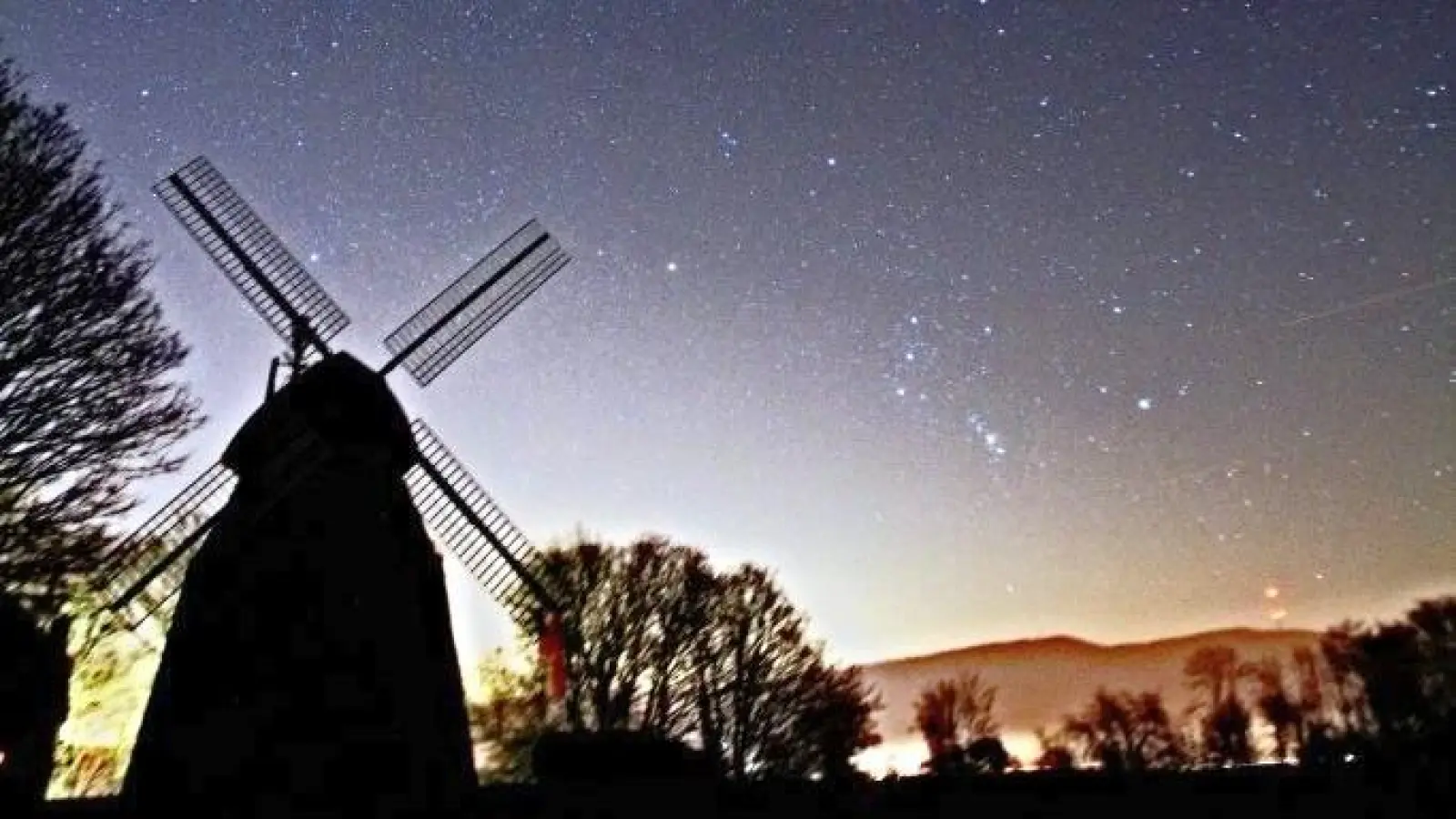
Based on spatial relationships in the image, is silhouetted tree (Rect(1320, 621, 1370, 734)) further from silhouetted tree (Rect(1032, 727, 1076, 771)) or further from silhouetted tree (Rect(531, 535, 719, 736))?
silhouetted tree (Rect(531, 535, 719, 736))

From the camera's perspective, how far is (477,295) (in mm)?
18109

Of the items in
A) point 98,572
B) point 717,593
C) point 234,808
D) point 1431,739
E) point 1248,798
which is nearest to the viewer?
point 1248,798

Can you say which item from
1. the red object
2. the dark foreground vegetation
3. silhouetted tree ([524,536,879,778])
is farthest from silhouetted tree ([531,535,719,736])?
the dark foreground vegetation

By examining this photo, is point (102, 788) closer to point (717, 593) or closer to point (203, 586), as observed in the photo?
point (203, 586)

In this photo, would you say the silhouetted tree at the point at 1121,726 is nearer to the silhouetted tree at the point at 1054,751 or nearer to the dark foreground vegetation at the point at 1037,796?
the silhouetted tree at the point at 1054,751

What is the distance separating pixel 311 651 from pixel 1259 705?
67138 mm

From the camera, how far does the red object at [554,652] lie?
40.3 ft

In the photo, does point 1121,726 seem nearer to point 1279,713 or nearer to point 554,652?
point 1279,713

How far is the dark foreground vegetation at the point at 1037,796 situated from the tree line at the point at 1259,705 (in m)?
32.7

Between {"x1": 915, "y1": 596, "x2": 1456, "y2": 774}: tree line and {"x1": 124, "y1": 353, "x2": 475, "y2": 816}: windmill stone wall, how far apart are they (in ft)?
103

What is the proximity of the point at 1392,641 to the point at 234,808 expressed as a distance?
53.4 metres

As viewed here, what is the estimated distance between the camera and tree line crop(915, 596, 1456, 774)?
42.8 metres

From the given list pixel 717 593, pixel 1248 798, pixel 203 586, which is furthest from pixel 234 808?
pixel 717 593

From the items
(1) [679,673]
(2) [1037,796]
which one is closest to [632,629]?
(1) [679,673]
